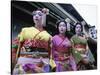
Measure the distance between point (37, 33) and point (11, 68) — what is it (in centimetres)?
40

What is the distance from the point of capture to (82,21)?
2340 millimetres

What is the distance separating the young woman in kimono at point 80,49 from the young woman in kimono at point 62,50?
0.06m

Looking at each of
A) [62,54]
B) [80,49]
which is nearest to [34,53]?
[62,54]

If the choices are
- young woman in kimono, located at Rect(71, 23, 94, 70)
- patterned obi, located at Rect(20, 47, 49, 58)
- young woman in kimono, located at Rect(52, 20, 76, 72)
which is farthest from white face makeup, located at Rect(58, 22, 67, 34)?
patterned obi, located at Rect(20, 47, 49, 58)

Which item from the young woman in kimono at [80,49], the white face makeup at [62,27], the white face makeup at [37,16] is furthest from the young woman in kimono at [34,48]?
the young woman in kimono at [80,49]

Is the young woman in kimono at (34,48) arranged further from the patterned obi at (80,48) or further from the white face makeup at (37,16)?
the patterned obi at (80,48)

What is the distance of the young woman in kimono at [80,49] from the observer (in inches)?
90.7

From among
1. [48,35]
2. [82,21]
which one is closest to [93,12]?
[82,21]

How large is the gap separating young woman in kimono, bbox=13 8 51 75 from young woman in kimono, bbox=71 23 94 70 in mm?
290

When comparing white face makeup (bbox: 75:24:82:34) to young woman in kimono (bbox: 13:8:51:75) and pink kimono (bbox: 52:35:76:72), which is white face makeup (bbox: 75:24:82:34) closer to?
pink kimono (bbox: 52:35:76:72)

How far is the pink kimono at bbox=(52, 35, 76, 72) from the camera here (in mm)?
2217

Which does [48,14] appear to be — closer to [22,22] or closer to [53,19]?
[53,19]

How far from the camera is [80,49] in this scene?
2322 millimetres

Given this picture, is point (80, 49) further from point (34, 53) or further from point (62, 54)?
point (34, 53)
